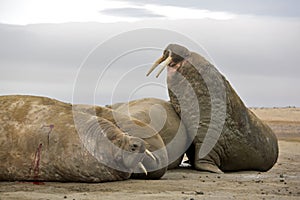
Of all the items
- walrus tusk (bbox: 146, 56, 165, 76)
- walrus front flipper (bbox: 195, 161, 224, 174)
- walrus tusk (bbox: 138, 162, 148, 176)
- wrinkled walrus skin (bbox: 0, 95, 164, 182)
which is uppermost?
walrus tusk (bbox: 146, 56, 165, 76)

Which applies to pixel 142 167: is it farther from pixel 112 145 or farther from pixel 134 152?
pixel 112 145

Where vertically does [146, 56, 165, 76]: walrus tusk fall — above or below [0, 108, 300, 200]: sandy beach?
above

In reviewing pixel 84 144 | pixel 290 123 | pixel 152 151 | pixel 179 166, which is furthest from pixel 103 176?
pixel 290 123

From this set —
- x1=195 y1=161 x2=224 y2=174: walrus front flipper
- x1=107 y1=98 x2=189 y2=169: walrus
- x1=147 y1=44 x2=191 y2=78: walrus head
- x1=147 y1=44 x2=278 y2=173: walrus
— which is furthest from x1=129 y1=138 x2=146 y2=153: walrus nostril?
x1=147 y1=44 x2=191 y2=78: walrus head

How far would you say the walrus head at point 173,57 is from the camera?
10953 millimetres

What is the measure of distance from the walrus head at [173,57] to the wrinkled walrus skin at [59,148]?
9.34 ft

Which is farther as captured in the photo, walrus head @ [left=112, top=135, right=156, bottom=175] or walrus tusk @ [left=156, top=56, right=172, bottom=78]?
walrus tusk @ [left=156, top=56, right=172, bottom=78]

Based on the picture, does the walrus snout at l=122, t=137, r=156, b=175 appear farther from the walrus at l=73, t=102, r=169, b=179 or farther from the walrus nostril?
the walrus at l=73, t=102, r=169, b=179

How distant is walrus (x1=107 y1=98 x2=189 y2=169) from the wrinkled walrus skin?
6.19ft

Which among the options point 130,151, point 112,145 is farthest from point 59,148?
point 130,151

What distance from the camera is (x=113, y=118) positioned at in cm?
890

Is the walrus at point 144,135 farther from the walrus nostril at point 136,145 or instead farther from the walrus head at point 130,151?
the walrus nostril at point 136,145

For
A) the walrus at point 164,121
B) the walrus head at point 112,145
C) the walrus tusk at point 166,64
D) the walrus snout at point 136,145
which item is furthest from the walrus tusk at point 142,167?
the walrus tusk at point 166,64

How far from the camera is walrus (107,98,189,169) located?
10.3 metres
